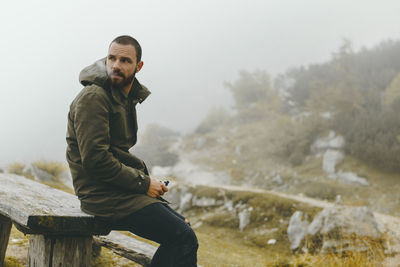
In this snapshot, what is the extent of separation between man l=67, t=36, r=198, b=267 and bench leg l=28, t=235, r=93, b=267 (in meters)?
0.32

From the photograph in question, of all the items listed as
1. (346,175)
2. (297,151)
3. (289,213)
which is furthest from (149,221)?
(297,151)

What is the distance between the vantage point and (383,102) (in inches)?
696

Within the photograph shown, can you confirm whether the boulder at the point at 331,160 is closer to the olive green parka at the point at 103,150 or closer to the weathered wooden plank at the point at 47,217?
the olive green parka at the point at 103,150

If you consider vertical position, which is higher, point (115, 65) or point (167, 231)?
point (115, 65)

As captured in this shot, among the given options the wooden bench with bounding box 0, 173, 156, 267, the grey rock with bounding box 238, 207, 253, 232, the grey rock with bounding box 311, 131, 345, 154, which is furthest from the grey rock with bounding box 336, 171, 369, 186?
the wooden bench with bounding box 0, 173, 156, 267

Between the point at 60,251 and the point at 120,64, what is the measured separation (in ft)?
4.78

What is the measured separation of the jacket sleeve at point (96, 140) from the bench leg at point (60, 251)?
2.00 ft

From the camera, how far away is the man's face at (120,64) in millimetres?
2338

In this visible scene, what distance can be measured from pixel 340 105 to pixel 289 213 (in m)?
12.2

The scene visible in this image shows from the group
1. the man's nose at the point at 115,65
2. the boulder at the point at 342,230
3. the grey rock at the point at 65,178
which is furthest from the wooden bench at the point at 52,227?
the grey rock at the point at 65,178

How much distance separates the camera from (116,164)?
7.06ft

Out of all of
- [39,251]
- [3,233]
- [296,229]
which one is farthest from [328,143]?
[39,251]

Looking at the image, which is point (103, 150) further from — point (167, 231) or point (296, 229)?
point (296, 229)

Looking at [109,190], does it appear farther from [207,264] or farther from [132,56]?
[207,264]
